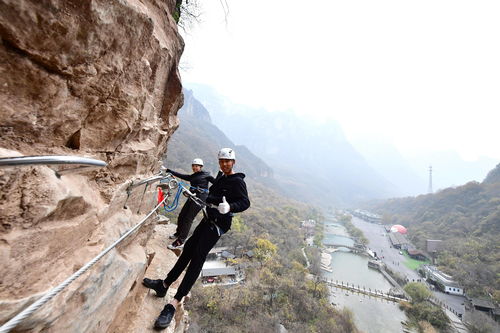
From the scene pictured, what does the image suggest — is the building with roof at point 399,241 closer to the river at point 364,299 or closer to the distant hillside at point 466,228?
the distant hillside at point 466,228

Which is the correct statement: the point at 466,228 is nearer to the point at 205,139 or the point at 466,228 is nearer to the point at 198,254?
the point at 198,254

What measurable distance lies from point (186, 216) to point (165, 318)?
281 cm

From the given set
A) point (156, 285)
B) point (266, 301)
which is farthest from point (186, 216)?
point (266, 301)

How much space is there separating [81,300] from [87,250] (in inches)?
16.1

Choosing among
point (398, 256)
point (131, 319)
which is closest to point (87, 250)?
point (131, 319)

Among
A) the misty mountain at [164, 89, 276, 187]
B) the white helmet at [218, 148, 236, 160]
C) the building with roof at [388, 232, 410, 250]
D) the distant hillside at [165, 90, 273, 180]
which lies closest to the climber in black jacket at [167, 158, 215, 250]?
the white helmet at [218, 148, 236, 160]

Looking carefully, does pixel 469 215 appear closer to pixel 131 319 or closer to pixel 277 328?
pixel 277 328

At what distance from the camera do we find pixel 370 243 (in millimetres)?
68312

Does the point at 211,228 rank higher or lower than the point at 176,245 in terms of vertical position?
higher

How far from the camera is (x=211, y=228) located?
318cm

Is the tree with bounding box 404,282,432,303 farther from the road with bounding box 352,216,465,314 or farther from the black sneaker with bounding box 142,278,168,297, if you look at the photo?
the black sneaker with bounding box 142,278,168,297

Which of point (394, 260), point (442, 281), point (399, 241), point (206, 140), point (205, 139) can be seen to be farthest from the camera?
point (205, 139)

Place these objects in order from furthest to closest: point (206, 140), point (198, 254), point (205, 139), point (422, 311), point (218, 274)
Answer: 1. point (205, 139)
2. point (206, 140)
3. point (218, 274)
4. point (422, 311)
5. point (198, 254)

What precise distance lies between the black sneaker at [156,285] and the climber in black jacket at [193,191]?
1.73 m
